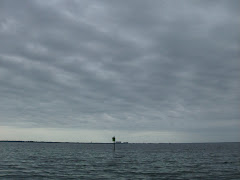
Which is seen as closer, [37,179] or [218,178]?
[37,179]

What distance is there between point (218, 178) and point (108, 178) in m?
16.2

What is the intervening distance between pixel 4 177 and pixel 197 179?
27.3m

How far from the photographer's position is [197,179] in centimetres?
3434

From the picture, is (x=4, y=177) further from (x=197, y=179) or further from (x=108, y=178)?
(x=197, y=179)

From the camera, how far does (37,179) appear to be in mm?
33281

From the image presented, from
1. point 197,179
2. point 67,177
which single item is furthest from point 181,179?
point 67,177

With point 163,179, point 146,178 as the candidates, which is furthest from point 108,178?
point 163,179

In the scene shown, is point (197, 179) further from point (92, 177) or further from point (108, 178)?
point (92, 177)

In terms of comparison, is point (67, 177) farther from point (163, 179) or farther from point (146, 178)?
point (163, 179)

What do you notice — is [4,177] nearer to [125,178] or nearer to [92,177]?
[92,177]

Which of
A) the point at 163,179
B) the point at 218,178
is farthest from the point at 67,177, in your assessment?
the point at 218,178

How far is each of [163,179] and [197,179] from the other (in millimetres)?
4847

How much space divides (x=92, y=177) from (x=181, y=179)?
12836 millimetres

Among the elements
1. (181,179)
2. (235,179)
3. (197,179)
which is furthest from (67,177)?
(235,179)
